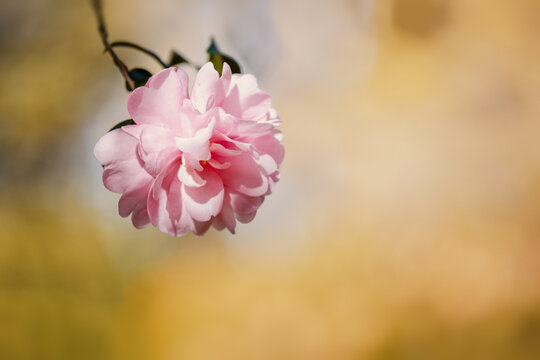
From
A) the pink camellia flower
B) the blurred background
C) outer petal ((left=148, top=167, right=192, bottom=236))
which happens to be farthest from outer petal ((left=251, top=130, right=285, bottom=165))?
the blurred background

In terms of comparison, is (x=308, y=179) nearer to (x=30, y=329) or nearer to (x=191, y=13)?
(x=191, y=13)

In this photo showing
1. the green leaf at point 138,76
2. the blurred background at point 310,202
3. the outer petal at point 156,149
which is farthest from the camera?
the blurred background at point 310,202

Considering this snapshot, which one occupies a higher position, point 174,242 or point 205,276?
point 174,242

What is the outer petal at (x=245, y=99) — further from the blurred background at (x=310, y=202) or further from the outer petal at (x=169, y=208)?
the blurred background at (x=310, y=202)

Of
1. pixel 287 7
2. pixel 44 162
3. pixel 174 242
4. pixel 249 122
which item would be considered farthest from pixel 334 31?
pixel 249 122

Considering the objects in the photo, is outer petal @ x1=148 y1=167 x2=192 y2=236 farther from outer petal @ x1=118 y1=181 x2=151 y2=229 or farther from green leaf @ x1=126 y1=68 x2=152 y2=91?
green leaf @ x1=126 y1=68 x2=152 y2=91

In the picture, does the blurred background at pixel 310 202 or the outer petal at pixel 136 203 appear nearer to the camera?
the outer petal at pixel 136 203

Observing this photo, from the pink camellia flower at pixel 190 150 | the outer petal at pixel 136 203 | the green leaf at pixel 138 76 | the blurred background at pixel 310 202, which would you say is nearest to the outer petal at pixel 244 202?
the pink camellia flower at pixel 190 150
